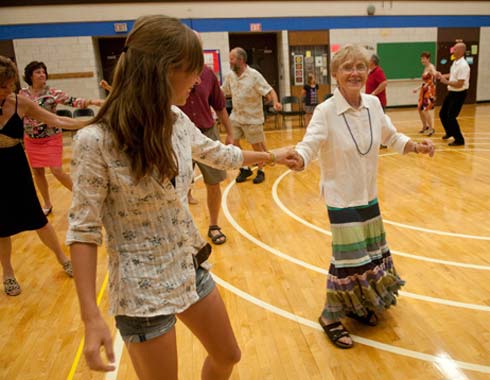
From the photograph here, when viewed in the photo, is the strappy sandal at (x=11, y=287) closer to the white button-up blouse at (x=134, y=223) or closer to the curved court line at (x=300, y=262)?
the curved court line at (x=300, y=262)

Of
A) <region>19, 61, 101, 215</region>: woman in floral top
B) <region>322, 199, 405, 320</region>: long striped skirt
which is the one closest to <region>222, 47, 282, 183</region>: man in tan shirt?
<region>19, 61, 101, 215</region>: woman in floral top

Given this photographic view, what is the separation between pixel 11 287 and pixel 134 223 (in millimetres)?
2999

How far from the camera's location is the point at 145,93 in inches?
50.9

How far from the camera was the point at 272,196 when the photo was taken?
20.2ft

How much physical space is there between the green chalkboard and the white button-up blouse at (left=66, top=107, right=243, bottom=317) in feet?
53.7

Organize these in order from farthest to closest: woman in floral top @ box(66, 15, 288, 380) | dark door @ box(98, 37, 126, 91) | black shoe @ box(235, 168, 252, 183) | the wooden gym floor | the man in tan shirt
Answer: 1. dark door @ box(98, 37, 126, 91)
2. black shoe @ box(235, 168, 252, 183)
3. the man in tan shirt
4. the wooden gym floor
5. woman in floral top @ box(66, 15, 288, 380)

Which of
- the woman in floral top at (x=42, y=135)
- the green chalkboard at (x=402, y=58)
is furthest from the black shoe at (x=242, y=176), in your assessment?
the green chalkboard at (x=402, y=58)

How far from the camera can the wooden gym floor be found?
8.40 feet

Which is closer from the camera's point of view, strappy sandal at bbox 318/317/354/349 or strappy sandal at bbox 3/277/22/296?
strappy sandal at bbox 318/317/354/349

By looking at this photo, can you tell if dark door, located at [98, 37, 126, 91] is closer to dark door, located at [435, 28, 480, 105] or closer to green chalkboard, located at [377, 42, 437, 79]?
green chalkboard, located at [377, 42, 437, 79]

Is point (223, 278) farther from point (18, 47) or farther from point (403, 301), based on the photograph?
point (18, 47)

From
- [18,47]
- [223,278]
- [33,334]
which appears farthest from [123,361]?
[18,47]

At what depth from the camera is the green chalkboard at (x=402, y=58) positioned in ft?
52.7

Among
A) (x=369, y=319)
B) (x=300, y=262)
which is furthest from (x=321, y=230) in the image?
(x=369, y=319)
